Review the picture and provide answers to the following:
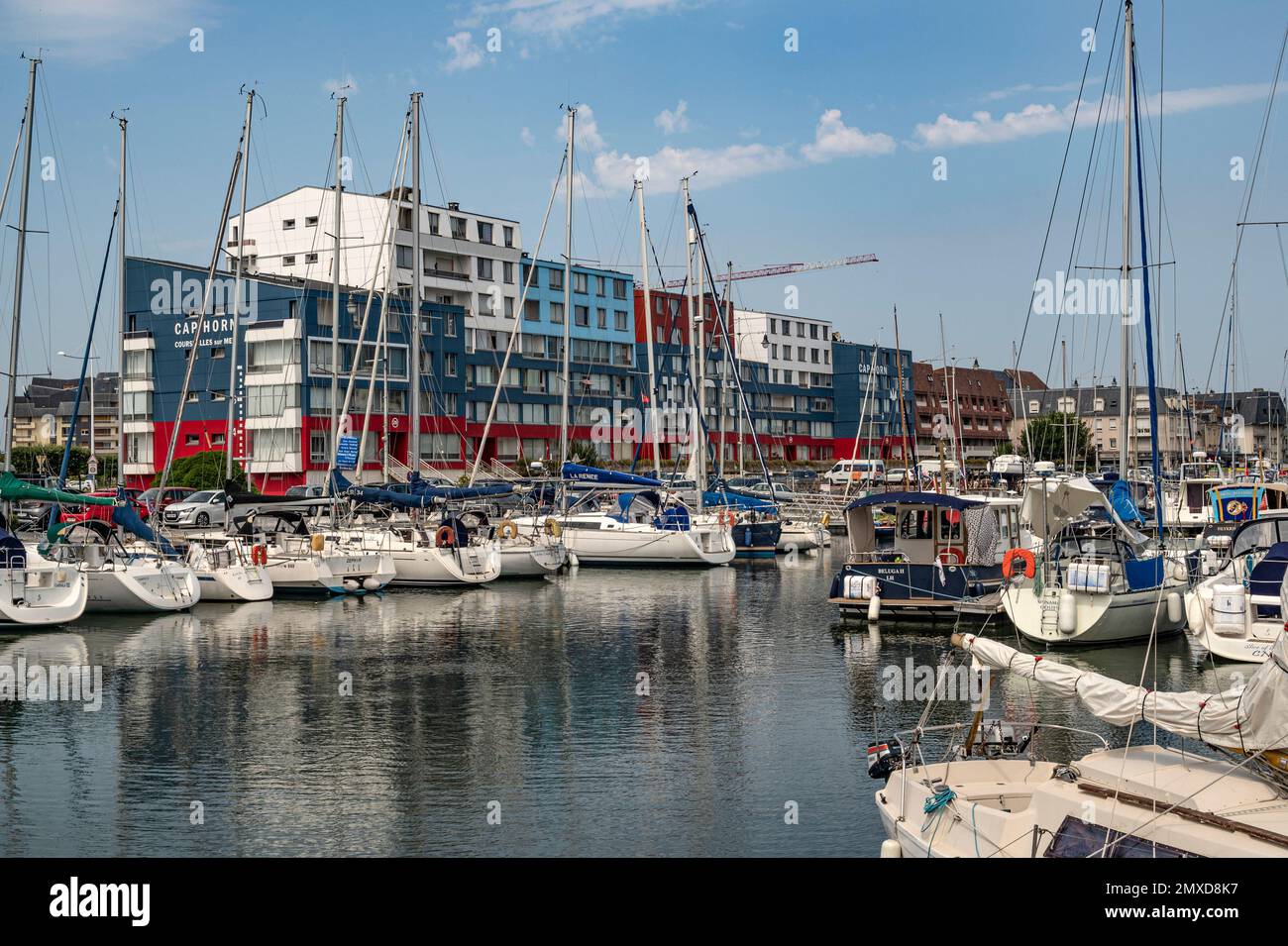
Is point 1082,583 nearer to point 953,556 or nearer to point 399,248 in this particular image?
point 953,556

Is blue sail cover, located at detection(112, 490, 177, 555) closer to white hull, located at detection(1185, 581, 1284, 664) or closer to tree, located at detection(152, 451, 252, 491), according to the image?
white hull, located at detection(1185, 581, 1284, 664)

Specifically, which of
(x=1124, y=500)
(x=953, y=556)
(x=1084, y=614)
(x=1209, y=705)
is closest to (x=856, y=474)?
(x=1124, y=500)

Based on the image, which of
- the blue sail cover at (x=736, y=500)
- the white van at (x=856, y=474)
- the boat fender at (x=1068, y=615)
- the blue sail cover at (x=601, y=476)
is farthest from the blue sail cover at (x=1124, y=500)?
the white van at (x=856, y=474)

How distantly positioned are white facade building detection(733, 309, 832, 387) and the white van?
2172cm

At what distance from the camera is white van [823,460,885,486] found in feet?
302

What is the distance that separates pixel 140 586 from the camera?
115 ft

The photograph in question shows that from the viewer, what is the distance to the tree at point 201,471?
70.4 metres

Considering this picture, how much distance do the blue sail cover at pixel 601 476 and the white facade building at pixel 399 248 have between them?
36873 millimetres

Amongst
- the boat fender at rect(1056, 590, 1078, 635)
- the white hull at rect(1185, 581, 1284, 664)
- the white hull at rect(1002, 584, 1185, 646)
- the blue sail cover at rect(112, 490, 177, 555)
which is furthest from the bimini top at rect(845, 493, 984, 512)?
the blue sail cover at rect(112, 490, 177, 555)

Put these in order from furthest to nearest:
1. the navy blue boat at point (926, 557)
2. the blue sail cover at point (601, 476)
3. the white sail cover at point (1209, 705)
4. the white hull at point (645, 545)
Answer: the blue sail cover at point (601, 476)
the white hull at point (645, 545)
the navy blue boat at point (926, 557)
the white sail cover at point (1209, 705)

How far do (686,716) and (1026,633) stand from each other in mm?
10393

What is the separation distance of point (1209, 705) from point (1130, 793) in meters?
1.06

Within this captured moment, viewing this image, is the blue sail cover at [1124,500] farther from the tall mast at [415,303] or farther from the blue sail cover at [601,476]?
the tall mast at [415,303]
